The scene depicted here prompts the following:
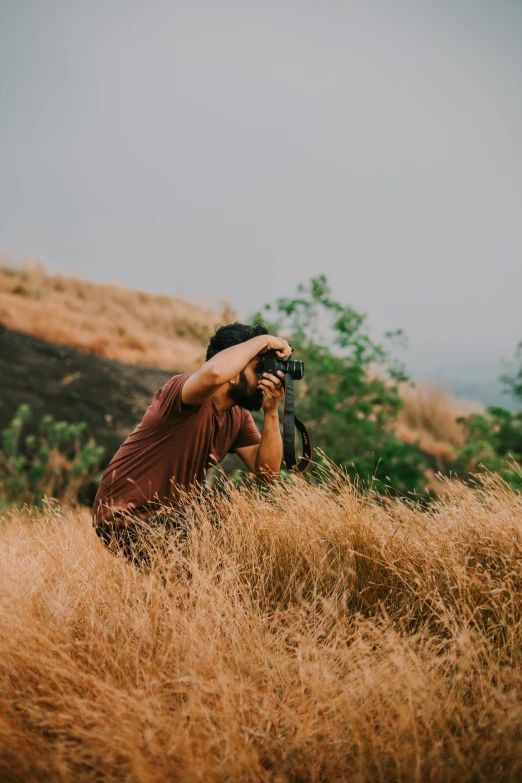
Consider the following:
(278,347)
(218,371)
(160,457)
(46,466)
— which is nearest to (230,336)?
(278,347)

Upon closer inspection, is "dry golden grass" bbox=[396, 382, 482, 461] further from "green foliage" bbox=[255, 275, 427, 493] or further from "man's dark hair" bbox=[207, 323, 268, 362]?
"man's dark hair" bbox=[207, 323, 268, 362]

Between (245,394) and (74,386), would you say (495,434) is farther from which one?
(74,386)

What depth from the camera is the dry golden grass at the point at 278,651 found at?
5.63 ft

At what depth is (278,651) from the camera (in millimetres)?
2203

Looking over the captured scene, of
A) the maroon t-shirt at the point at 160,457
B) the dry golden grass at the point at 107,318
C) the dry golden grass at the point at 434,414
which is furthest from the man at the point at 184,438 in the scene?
the dry golden grass at the point at 434,414

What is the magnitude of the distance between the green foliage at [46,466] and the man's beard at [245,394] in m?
3.94

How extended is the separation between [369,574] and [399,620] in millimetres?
290

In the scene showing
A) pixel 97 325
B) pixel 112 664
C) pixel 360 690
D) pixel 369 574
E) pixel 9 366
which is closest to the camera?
pixel 360 690

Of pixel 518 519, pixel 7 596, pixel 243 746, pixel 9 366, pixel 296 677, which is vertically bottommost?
pixel 9 366

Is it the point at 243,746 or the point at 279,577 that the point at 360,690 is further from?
the point at 279,577

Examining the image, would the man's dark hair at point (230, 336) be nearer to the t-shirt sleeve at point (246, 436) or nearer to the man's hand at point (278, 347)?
the man's hand at point (278, 347)

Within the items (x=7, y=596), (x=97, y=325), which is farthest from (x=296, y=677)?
(x=97, y=325)

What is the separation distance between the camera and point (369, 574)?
266 cm

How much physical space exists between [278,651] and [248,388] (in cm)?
155
